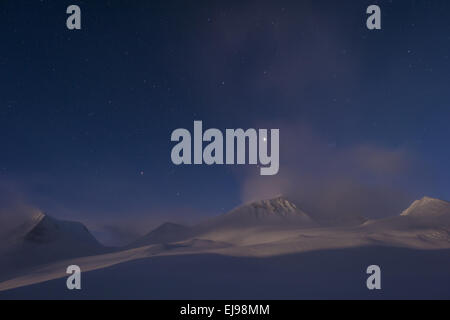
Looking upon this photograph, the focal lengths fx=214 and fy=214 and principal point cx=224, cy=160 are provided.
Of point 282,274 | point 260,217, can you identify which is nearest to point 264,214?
point 260,217


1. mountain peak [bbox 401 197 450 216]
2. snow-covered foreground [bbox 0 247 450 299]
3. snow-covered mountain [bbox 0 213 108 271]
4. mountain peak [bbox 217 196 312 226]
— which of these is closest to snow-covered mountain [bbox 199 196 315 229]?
mountain peak [bbox 217 196 312 226]

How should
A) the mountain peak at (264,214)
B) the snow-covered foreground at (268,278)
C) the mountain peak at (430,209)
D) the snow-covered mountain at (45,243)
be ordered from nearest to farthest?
1. the snow-covered foreground at (268,278)
2. the mountain peak at (430,209)
3. the mountain peak at (264,214)
4. the snow-covered mountain at (45,243)

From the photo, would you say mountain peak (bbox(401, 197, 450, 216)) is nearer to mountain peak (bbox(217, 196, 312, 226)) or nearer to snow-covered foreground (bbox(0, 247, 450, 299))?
snow-covered foreground (bbox(0, 247, 450, 299))

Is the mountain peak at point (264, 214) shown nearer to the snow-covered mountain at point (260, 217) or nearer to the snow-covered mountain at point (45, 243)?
the snow-covered mountain at point (260, 217)

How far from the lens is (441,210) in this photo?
97.0 feet

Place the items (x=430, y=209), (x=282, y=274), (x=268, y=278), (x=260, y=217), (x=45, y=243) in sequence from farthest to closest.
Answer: (x=45, y=243), (x=260, y=217), (x=430, y=209), (x=282, y=274), (x=268, y=278)

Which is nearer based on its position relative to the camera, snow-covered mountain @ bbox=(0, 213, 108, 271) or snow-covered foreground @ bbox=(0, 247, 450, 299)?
snow-covered foreground @ bbox=(0, 247, 450, 299)

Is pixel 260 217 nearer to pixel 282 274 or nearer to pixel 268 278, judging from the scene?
pixel 282 274

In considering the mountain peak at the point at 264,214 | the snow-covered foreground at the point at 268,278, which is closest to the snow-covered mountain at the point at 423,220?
the snow-covered foreground at the point at 268,278

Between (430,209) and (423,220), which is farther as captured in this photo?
(430,209)
